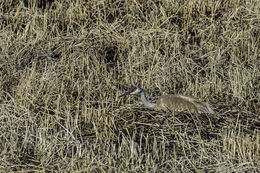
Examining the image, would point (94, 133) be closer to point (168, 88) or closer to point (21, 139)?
point (21, 139)

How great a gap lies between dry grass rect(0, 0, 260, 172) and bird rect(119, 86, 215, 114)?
0.11 m

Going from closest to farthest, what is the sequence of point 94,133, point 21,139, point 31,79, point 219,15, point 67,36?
point 21,139, point 94,133, point 31,79, point 67,36, point 219,15

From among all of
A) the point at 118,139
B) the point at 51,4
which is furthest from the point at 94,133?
the point at 51,4

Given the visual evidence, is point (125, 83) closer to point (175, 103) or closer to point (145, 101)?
point (145, 101)

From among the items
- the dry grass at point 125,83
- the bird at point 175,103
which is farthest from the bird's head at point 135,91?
the dry grass at point 125,83

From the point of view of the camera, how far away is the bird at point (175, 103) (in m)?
6.49

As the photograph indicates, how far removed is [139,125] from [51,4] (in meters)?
3.64

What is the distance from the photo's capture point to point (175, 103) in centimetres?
663

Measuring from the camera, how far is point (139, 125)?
6.29 m

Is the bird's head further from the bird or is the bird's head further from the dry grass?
the dry grass

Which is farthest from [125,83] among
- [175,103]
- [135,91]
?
[175,103]

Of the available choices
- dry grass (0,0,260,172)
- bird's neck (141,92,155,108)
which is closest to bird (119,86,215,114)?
bird's neck (141,92,155,108)

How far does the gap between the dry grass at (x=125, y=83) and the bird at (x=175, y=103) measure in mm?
113

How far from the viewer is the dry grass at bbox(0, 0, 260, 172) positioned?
5.52m
